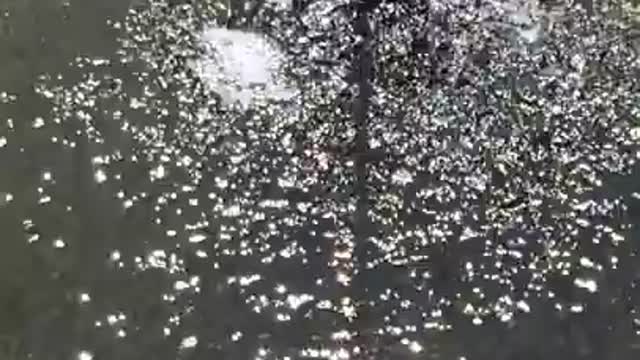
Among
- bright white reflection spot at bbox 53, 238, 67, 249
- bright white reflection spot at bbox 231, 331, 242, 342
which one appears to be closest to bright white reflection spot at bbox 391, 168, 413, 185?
bright white reflection spot at bbox 231, 331, 242, 342

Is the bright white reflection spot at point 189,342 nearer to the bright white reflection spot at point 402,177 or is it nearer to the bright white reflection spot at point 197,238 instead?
the bright white reflection spot at point 197,238

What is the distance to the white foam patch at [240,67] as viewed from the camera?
310 cm

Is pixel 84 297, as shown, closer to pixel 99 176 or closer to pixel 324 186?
pixel 99 176

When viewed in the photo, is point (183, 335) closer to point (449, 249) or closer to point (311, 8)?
point (449, 249)

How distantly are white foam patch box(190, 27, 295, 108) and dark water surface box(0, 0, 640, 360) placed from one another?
28 mm

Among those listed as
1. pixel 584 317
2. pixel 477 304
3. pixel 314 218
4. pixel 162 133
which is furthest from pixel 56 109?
pixel 584 317

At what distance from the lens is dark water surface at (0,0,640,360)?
8.27 ft

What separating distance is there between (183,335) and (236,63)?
1025 millimetres

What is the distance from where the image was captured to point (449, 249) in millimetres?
2715

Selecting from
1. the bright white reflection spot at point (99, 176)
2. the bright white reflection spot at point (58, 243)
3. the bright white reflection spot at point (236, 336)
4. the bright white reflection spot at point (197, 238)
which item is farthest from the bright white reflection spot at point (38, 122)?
the bright white reflection spot at point (236, 336)

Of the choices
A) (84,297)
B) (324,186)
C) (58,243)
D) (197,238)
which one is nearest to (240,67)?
(324,186)

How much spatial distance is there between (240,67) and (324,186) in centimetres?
55

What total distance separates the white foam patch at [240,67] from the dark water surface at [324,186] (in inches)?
1.1

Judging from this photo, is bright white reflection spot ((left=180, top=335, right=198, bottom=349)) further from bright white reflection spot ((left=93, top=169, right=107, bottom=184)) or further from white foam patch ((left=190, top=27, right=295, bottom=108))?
white foam patch ((left=190, top=27, right=295, bottom=108))
